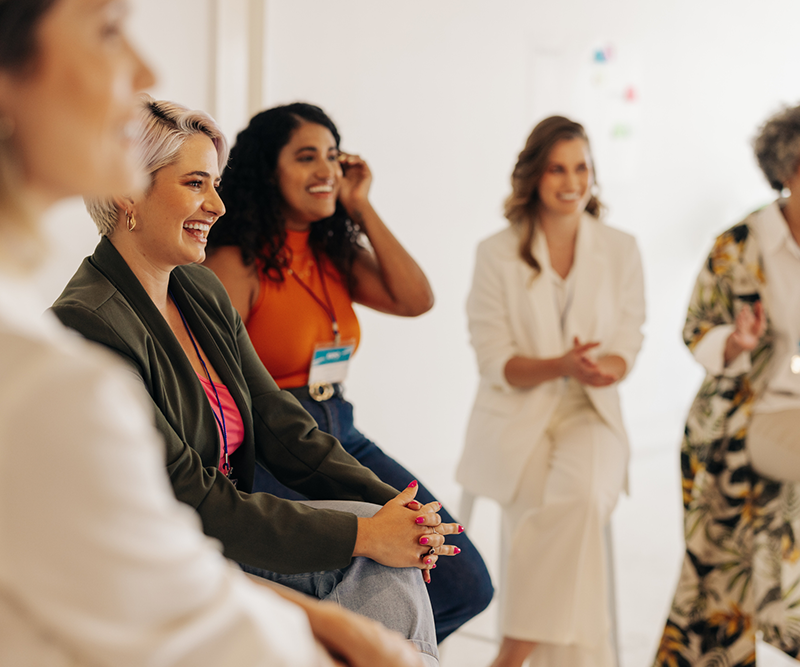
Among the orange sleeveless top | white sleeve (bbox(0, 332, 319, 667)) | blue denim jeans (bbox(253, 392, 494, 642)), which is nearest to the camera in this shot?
white sleeve (bbox(0, 332, 319, 667))

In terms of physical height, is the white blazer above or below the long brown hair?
below

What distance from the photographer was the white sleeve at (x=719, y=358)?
2361mm

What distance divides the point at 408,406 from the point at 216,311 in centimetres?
258

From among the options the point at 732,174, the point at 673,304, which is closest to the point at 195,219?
the point at 673,304

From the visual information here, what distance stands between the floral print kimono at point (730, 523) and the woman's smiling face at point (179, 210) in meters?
1.67

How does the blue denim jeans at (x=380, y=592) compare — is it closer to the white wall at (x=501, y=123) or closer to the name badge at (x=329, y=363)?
the name badge at (x=329, y=363)

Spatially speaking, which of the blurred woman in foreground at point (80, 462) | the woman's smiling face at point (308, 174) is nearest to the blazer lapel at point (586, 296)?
the woman's smiling face at point (308, 174)

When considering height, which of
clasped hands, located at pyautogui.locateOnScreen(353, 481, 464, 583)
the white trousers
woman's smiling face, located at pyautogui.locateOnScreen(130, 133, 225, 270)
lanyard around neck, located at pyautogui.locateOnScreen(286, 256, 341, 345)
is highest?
woman's smiling face, located at pyautogui.locateOnScreen(130, 133, 225, 270)

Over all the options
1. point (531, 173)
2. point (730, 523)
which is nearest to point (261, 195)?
point (531, 173)

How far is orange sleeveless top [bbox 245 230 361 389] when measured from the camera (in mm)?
1966

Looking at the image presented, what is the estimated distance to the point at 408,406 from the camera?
4.06 metres

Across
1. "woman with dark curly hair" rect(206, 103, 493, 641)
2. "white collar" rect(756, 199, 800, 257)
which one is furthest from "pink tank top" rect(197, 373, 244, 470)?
"white collar" rect(756, 199, 800, 257)

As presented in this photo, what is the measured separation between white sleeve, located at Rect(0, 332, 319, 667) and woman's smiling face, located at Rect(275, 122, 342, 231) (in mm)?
1512

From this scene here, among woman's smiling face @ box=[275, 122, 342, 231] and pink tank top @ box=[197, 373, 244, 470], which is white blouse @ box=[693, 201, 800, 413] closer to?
woman's smiling face @ box=[275, 122, 342, 231]
